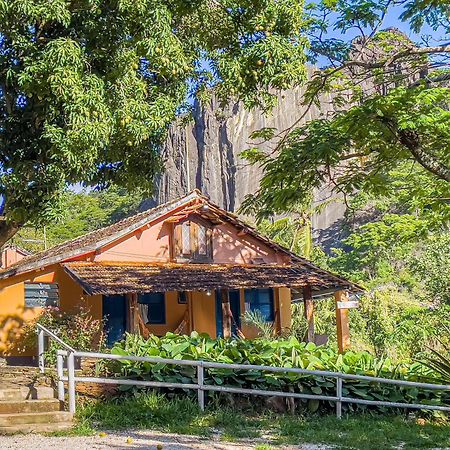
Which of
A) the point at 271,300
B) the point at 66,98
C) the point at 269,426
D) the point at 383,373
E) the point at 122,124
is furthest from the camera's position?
the point at 271,300

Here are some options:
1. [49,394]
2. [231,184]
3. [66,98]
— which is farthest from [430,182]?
[231,184]

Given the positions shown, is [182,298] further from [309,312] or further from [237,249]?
[309,312]

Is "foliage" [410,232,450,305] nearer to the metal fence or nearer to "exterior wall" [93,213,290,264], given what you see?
"exterior wall" [93,213,290,264]

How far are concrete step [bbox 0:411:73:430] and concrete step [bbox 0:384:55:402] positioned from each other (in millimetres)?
762

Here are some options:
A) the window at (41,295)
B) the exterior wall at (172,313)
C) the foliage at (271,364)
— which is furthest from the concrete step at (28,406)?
the exterior wall at (172,313)

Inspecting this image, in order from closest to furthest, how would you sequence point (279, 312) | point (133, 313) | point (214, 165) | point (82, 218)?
point (133, 313) < point (279, 312) < point (82, 218) < point (214, 165)

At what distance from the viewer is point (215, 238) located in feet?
65.0

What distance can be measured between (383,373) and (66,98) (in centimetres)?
716

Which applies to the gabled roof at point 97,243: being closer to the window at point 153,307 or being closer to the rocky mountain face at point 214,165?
the window at point 153,307

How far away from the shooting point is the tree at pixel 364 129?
25.5ft

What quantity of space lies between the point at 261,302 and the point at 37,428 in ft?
41.3

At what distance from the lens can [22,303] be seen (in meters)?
17.0

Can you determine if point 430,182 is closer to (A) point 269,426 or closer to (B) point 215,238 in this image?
(A) point 269,426

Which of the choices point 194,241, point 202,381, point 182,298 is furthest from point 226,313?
point 202,381
